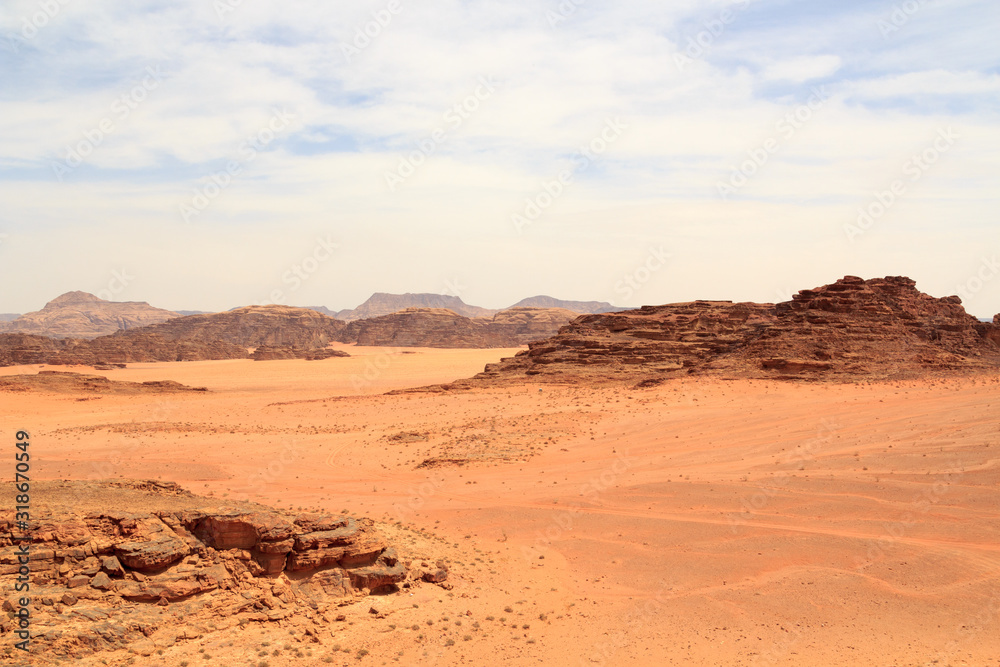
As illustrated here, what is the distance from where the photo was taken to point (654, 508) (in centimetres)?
1558

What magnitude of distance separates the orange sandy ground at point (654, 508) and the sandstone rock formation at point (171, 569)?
0.46m

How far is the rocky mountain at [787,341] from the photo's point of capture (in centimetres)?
3195

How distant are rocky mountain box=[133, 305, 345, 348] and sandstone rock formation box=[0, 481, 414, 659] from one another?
103 meters

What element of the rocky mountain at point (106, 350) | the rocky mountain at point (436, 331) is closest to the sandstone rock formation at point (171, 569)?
the rocky mountain at point (106, 350)

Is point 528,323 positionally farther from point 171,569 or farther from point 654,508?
point 171,569

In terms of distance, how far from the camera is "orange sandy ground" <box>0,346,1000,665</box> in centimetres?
962

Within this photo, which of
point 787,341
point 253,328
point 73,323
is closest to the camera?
point 787,341

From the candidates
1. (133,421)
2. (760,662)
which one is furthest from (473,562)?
(133,421)

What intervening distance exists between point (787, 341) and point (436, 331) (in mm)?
87225

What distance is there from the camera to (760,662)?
9.16 meters

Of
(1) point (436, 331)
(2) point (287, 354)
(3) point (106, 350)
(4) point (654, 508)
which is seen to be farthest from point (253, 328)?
(4) point (654, 508)

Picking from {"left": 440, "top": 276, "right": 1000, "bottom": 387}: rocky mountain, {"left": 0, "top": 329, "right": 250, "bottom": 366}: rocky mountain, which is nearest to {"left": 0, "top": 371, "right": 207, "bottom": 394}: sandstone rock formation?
{"left": 440, "top": 276, "right": 1000, "bottom": 387}: rocky mountain

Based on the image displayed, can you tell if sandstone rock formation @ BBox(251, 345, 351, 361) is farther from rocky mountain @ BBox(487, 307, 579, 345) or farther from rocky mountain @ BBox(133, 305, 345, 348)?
rocky mountain @ BBox(487, 307, 579, 345)

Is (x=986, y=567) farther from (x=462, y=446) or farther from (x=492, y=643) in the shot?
(x=462, y=446)
